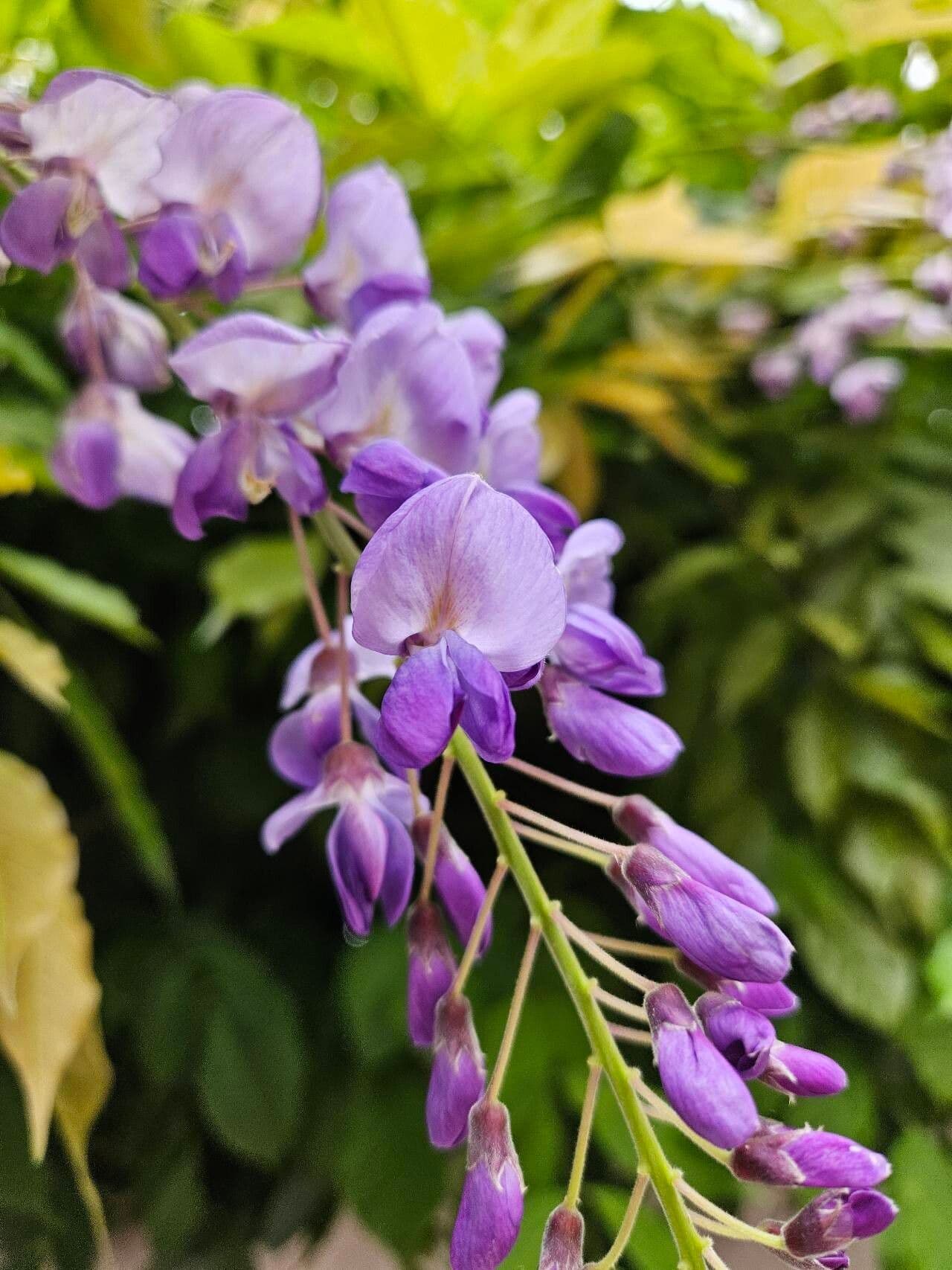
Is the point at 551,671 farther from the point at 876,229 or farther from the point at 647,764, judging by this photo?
the point at 876,229

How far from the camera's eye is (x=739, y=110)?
1.75 feet

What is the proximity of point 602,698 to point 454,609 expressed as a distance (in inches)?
2.1

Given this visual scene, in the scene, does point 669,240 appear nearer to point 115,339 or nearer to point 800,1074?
point 115,339

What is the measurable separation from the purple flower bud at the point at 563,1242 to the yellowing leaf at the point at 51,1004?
0.44ft

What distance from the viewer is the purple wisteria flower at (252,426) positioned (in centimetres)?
21

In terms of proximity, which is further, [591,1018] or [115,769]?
[115,769]

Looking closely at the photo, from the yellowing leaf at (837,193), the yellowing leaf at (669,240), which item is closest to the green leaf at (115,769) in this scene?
the yellowing leaf at (669,240)

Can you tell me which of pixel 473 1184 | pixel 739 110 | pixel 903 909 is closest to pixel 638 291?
pixel 739 110

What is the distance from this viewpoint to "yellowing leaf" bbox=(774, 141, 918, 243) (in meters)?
0.50

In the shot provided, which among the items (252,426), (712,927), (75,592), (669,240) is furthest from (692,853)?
(669,240)

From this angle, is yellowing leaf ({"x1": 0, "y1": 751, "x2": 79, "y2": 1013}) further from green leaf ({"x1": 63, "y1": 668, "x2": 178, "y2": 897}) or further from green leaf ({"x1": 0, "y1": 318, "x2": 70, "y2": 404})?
green leaf ({"x1": 0, "y1": 318, "x2": 70, "y2": 404})

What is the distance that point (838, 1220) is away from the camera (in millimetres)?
179

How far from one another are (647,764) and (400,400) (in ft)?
0.33

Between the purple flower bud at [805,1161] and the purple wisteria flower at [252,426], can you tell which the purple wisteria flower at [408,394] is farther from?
the purple flower bud at [805,1161]
